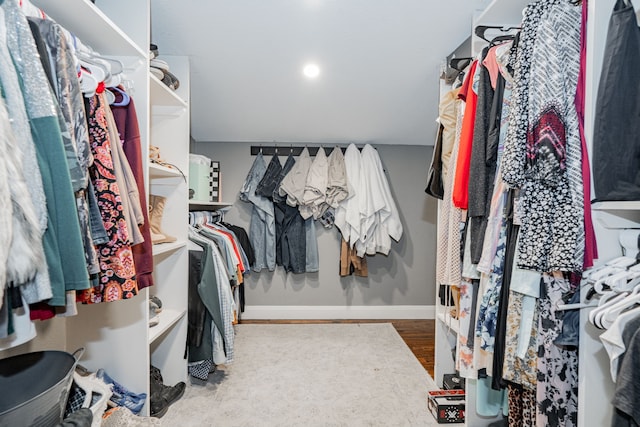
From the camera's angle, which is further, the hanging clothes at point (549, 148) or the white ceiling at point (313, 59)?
the white ceiling at point (313, 59)

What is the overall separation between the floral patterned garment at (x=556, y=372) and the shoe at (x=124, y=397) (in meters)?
1.62

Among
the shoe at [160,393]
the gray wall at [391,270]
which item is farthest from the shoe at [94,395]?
the gray wall at [391,270]

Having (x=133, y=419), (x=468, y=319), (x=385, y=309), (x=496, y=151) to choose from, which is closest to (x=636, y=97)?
(x=496, y=151)

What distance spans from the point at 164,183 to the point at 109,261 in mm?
1118

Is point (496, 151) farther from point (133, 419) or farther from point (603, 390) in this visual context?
point (133, 419)

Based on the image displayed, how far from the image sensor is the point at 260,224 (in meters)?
3.60

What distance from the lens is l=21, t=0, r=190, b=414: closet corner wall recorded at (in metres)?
1.42

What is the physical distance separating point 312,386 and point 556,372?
158 centimetres

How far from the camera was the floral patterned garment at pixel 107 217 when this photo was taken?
1060mm

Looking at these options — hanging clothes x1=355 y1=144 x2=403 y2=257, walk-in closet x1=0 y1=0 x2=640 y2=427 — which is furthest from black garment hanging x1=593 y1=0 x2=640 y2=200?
hanging clothes x1=355 y1=144 x2=403 y2=257

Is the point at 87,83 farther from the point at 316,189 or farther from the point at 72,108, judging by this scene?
the point at 316,189

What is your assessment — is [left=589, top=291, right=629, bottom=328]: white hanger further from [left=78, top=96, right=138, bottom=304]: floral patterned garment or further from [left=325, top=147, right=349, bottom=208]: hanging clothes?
[left=325, top=147, right=349, bottom=208]: hanging clothes

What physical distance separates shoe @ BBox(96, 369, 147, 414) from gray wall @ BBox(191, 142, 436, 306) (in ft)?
6.81

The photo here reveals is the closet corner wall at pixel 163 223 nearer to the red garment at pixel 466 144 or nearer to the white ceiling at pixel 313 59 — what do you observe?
the white ceiling at pixel 313 59
